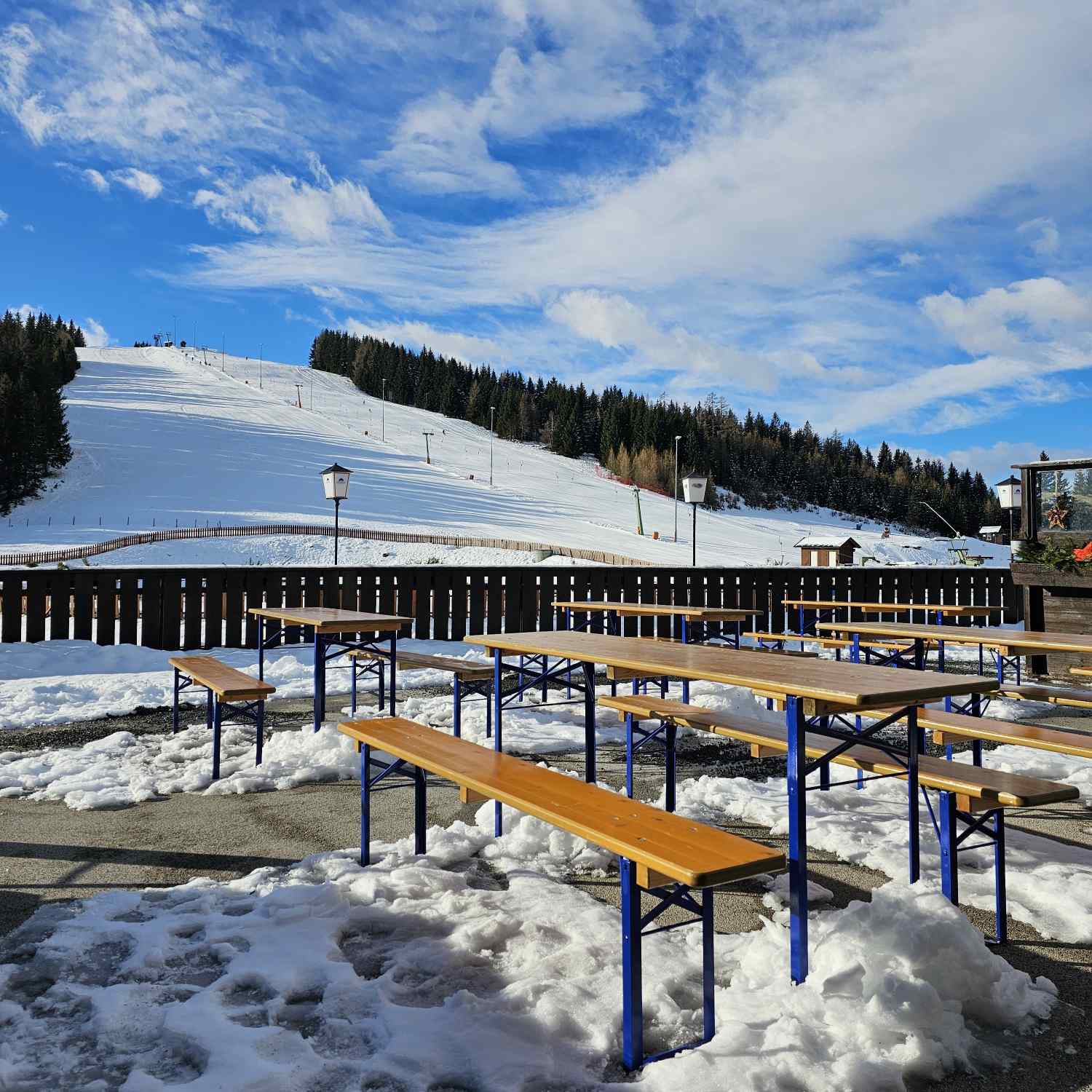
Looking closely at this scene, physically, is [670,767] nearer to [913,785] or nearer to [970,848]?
[913,785]

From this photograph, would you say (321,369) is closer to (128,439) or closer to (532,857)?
(128,439)

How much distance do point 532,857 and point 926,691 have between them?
219 centimetres

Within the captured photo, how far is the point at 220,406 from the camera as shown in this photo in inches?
3317

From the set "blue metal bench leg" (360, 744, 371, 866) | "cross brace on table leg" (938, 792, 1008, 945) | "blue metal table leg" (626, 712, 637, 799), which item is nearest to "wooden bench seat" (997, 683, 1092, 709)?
"cross brace on table leg" (938, 792, 1008, 945)

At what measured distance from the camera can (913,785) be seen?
133 inches

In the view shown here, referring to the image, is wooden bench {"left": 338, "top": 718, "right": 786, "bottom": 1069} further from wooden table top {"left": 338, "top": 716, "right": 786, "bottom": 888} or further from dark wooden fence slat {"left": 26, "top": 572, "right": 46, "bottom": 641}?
dark wooden fence slat {"left": 26, "top": 572, "right": 46, "bottom": 641}

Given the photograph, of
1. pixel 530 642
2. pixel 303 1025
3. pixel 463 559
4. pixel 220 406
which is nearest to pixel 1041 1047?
pixel 303 1025

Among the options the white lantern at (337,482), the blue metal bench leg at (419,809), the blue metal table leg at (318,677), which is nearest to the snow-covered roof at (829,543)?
the white lantern at (337,482)

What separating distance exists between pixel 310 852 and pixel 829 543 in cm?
3090

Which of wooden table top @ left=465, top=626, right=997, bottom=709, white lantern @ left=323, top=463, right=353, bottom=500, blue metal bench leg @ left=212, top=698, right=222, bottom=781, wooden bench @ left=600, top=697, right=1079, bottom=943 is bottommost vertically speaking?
blue metal bench leg @ left=212, top=698, right=222, bottom=781

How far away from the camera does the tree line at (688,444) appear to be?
102875 millimetres

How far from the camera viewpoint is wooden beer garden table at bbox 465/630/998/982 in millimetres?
2852

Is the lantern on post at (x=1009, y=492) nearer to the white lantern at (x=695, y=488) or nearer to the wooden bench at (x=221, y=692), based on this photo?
the white lantern at (x=695, y=488)

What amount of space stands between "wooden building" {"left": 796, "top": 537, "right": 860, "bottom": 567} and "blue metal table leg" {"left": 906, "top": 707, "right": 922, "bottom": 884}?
29429 mm
